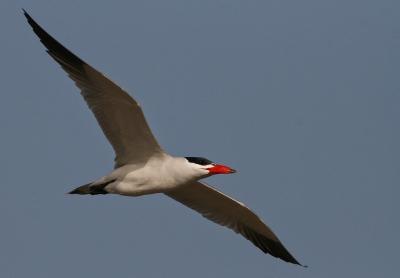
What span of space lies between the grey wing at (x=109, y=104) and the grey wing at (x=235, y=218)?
86.1 inches

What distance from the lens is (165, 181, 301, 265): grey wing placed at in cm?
1395

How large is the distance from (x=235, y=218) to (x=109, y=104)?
4230mm

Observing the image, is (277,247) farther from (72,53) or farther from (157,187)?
(72,53)

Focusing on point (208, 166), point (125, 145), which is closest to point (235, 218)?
point (208, 166)

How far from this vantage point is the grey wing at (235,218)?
1395 centimetres

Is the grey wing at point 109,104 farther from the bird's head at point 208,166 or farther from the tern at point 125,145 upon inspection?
the bird's head at point 208,166

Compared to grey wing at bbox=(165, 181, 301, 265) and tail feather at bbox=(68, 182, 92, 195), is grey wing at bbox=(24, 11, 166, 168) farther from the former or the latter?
grey wing at bbox=(165, 181, 301, 265)

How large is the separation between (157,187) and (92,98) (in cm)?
200

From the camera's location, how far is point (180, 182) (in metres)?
11.9

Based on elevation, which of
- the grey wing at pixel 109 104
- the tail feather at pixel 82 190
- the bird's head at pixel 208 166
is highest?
the grey wing at pixel 109 104

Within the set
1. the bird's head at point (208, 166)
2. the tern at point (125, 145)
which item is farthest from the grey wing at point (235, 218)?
the bird's head at point (208, 166)

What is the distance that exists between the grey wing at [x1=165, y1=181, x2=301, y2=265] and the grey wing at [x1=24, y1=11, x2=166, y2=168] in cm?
219

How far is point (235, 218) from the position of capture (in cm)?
1423

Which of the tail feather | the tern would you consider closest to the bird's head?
the tern
